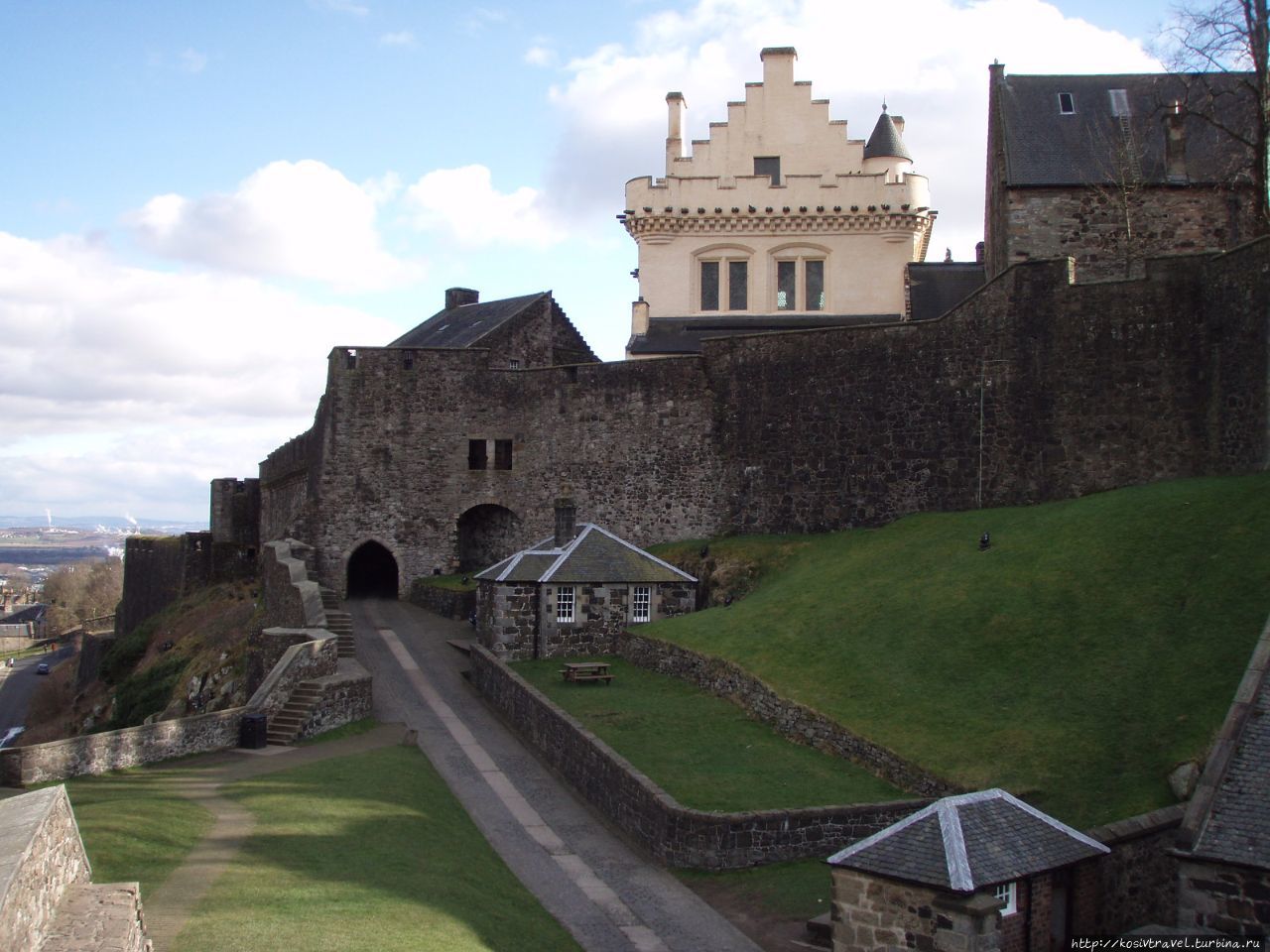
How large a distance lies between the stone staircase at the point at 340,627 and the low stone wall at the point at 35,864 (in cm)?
1511

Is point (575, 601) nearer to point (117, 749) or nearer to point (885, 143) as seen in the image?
point (117, 749)

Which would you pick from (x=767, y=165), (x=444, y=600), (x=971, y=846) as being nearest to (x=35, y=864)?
(x=971, y=846)

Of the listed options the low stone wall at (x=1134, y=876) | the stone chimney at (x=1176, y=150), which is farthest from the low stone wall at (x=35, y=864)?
the stone chimney at (x=1176, y=150)

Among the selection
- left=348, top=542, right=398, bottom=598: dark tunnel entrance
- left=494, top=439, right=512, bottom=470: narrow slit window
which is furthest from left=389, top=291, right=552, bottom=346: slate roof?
left=348, top=542, right=398, bottom=598: dark tunnel entrance

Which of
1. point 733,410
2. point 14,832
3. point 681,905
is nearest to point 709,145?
point 733,410

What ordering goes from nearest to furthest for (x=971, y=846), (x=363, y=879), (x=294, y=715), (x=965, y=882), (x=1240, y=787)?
(x=965, y=882) < (x=971, y=846) < (x=1240, y=787) < (x=363, y=879) < (x=294, y=715)

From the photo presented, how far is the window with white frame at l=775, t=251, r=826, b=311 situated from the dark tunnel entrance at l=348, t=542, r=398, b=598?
15222 millimetres

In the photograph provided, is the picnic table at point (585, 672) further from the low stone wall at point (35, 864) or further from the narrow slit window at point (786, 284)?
the narrow slit window at point (786, 284)

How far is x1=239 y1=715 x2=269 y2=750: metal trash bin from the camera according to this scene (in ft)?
80.7

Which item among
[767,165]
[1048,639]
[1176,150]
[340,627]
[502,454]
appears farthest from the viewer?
[767,165]

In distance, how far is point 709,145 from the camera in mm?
41781

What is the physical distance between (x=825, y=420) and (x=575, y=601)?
7552 millimetres

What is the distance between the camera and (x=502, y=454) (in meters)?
37.7

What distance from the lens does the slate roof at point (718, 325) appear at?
38531 millimetres
